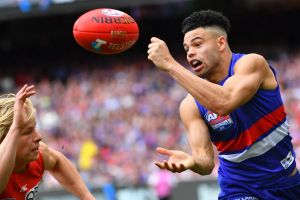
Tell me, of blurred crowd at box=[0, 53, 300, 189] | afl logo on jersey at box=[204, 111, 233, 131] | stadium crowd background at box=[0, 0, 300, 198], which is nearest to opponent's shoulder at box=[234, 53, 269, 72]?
afl logo on jersey at box=[204, 111, 233, 131]

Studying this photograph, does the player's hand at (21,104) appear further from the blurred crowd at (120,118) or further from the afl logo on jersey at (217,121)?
the blurred crowd at (120,118)

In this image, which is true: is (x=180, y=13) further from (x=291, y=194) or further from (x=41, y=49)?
(x=291, y=194)

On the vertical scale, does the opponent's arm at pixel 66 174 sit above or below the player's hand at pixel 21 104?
below

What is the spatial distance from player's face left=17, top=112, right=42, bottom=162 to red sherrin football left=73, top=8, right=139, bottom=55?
1250 millimetres

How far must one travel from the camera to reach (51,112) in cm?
1797

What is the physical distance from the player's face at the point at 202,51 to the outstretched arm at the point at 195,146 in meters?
0.31

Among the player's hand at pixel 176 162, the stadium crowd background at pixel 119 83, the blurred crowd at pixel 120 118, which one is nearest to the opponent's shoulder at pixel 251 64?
the player's hand at pixel 176 162

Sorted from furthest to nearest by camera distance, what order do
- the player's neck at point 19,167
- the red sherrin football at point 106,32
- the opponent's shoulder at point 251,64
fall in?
the red sherrin football at point 106,32
the opponent's shoulder at point 251,64
the player's neck at point 19,167

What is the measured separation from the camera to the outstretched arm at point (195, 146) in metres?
5.14

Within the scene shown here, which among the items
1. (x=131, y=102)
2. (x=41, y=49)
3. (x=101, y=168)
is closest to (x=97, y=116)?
(x=131, y=102)

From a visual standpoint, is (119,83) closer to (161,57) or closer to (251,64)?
(251,64)

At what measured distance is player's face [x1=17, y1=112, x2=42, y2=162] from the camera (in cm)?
494

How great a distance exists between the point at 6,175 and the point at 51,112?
13.2 m

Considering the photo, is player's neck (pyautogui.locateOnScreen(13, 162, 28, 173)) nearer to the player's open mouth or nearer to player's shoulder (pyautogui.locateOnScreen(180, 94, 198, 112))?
player's shoulder (pyautogui.locateOnScreen(180, 94, 198, 112))
